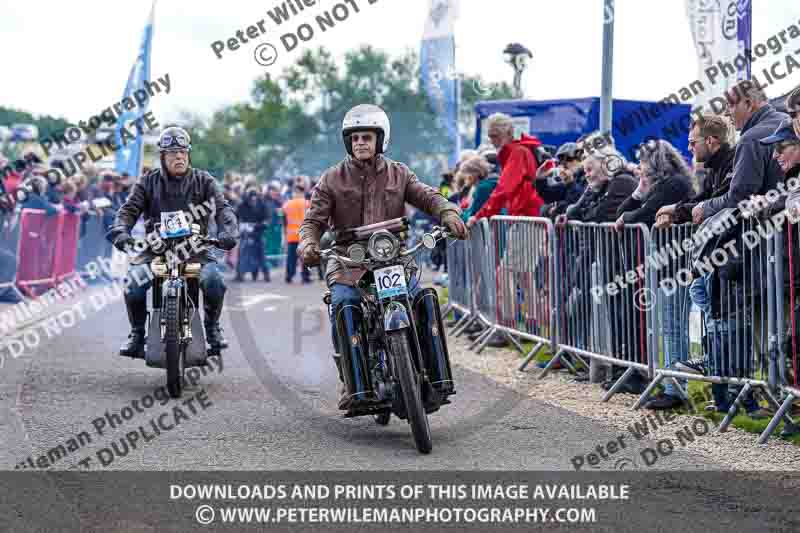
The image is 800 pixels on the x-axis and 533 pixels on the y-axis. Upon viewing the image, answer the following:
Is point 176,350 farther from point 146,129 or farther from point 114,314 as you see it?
point 146,129

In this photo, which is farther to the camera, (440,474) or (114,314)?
(114,314)

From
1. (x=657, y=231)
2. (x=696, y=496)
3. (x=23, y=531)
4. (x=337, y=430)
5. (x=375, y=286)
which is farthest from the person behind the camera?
(x=657, y=231)

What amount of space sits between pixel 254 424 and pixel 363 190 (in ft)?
5.41

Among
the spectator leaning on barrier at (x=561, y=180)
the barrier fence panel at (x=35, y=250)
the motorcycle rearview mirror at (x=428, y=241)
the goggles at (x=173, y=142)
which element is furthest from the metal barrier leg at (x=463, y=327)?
the barrier fence panel at (x=35, y=250)

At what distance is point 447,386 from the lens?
766 centimetres

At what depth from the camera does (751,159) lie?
823 cm

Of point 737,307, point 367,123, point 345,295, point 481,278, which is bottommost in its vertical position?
point 481,278

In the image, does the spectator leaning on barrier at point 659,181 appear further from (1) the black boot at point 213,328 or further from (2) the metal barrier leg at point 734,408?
(1) the black boot at point 213,328

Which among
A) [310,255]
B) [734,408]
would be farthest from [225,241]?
[734,408]

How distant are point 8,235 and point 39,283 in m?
1.74

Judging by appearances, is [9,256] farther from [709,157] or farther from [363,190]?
[709,157]

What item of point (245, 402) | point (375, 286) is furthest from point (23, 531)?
point (245, 402)

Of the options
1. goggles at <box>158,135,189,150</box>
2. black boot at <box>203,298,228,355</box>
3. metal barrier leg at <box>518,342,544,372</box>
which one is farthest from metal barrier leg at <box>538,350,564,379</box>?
goggles at <box>158,135,189,150</box>

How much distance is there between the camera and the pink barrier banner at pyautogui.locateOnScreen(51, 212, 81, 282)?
69.3 feet
